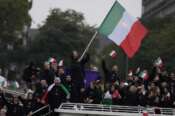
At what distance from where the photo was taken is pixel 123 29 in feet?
70.5

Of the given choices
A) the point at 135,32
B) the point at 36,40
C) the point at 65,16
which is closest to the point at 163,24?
the point at 65,16

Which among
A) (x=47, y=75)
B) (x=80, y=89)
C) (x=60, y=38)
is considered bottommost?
(x=80, y=89)

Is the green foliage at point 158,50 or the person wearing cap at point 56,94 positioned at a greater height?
the green foliage at point 158,50

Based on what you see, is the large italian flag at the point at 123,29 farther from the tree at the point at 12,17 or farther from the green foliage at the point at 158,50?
the tree at the point at 12,17

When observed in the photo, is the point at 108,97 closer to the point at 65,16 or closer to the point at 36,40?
the point at 36,40

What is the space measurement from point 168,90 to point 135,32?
2234 millimetres

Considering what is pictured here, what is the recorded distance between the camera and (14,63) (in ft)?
297

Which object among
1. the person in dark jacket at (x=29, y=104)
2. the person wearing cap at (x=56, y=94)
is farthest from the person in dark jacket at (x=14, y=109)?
the person wearing cap at (x=56, y=94)

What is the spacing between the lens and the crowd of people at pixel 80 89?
59.8 ft

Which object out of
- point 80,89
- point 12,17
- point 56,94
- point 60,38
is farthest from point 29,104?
point 60,38

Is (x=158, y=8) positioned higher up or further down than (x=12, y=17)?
higher up

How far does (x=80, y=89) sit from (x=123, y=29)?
10.8ft

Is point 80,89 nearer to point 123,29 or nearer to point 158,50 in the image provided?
point 123,29

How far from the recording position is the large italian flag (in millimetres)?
21250
